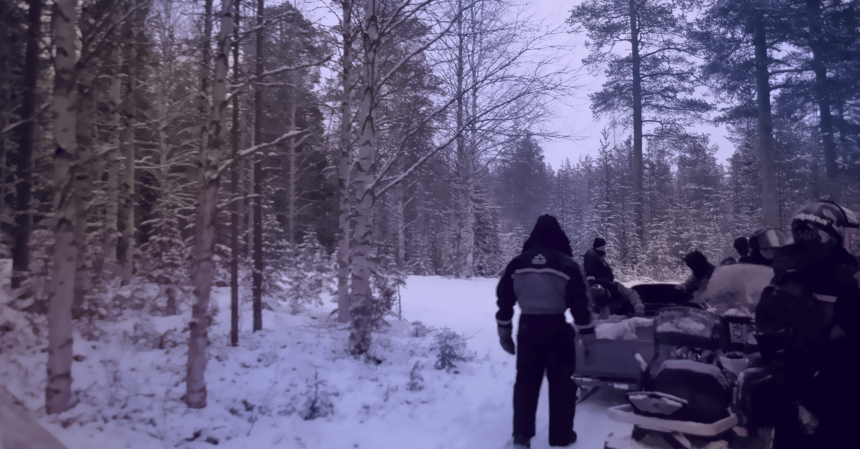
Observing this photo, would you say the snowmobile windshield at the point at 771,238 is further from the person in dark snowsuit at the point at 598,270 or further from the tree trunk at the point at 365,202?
the tree trunk at the point at 365,202

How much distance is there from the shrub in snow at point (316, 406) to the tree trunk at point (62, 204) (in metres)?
2.40

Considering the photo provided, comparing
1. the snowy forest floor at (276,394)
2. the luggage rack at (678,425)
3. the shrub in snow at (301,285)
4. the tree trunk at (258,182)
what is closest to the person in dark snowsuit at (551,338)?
the snowy forest floor at (276,394)

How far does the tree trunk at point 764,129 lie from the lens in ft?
60.1

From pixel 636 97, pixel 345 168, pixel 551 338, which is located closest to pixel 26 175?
pixel 345 168

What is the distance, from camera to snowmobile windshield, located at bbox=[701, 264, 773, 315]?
4.86m

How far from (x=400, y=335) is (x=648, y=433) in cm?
726

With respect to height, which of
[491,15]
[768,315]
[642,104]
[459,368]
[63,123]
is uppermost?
[642,104]

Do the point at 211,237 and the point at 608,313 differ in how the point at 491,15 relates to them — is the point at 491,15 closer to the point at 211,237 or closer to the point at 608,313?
the point at 608,313

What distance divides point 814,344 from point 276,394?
219 inches

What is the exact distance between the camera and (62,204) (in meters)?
4.76

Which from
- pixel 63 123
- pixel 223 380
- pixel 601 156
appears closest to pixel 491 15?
pixel 63 123

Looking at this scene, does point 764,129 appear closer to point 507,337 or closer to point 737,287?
point 737,287

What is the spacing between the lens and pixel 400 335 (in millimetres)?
10016

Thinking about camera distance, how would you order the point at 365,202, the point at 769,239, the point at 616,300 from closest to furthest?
the point at 769,239 < the point at 616,300 < the point at 365,202
